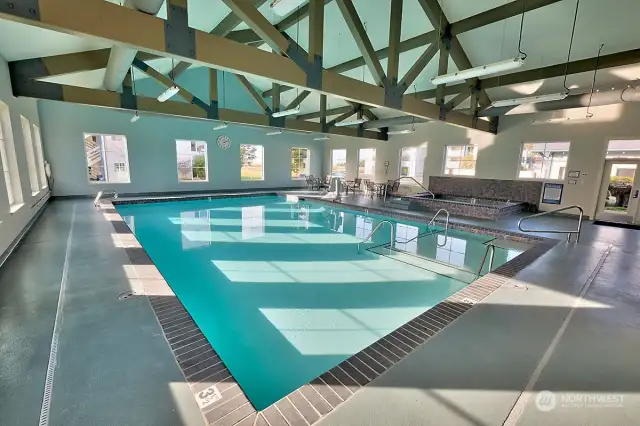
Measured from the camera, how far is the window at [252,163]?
1274 centimetres

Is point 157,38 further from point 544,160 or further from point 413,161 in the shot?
point 413,161

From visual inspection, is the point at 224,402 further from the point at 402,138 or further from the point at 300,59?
the point at 402,138

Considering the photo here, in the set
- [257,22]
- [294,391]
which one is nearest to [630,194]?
[257,22]

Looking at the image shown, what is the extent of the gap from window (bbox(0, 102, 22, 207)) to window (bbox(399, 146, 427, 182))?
35.1 ft

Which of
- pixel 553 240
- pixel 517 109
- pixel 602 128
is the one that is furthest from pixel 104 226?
pixel 602 128

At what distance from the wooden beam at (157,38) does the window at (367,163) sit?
333 inches

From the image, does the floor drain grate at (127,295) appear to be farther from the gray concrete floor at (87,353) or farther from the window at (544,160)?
the window at (544,160)

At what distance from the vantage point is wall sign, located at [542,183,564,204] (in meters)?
7.74

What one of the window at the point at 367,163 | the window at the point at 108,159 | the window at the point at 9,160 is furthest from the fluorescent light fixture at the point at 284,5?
the window at the point at 367,163

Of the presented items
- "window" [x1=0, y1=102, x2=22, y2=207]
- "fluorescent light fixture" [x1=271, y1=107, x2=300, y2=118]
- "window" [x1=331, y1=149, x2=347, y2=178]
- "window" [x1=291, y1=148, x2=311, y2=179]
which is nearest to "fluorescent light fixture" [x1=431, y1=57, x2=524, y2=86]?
"fluorescent light fixture" [x1=271, y1=107, x2=300, y2=118]

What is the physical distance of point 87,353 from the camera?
5.75ft

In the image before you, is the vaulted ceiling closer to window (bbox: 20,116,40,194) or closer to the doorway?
window (bbox: 20,116,40,194)

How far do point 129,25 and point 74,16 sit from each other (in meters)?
0.38

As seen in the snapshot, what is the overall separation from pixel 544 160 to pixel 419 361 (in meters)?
8.74
